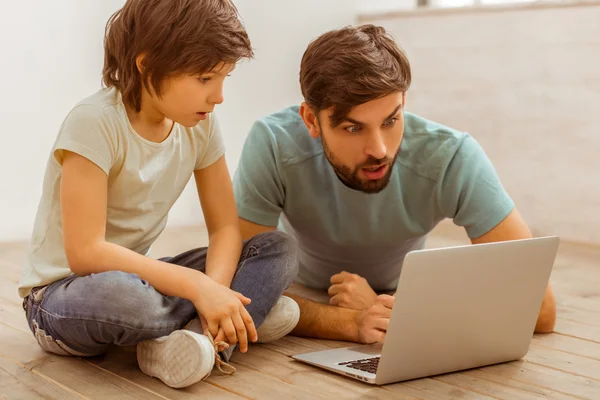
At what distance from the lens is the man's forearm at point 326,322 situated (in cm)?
150

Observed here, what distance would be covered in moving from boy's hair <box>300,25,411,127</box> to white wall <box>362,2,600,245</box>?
4.47ft

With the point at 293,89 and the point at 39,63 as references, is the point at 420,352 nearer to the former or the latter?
the point at 39,63

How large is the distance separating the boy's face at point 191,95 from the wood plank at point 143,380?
0.42m

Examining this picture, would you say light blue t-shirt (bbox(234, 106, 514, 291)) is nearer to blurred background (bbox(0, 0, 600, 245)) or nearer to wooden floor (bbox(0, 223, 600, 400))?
wooden floor (bbox(0, 223, 600, 400))

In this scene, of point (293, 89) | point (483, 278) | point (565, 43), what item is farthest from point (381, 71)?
point (293, 89)

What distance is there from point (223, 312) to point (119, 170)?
304 mm

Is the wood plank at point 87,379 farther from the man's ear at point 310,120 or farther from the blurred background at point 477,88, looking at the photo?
the blurred background at point 477,88

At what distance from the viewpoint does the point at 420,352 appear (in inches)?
48.9

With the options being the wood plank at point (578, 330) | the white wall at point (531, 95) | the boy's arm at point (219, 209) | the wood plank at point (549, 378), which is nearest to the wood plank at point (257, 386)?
the boy's arm at point (219, 209)

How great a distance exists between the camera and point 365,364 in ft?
4.34

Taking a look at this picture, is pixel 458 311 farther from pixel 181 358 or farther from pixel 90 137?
pixel 90 137

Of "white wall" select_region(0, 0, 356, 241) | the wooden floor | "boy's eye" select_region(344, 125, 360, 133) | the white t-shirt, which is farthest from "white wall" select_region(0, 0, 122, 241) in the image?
"boy's eye" select_region(344, 125, 360, 133)

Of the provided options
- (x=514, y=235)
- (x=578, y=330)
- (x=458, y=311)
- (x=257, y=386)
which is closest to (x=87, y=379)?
(x=257, y=386)

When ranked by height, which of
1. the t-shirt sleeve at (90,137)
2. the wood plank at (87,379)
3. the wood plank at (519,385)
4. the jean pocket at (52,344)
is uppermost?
the t-shirt sleeve at (90,137)
